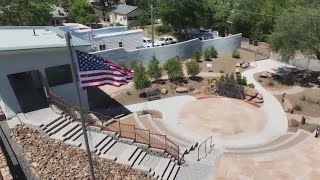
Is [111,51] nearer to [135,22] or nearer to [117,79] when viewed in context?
A: [117,79]

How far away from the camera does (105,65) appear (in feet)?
52.4

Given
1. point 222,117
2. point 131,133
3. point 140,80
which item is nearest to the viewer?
point 131,133

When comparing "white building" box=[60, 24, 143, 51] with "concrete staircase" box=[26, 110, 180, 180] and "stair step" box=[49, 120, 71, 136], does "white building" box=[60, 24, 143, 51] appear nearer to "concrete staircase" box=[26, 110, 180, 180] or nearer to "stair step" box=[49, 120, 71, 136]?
"stair step" box=[49, 120, 71, 136]

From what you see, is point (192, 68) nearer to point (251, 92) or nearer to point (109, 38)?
point (251, 92)

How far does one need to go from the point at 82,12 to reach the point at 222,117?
43.0 m

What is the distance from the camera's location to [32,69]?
63.5 feet

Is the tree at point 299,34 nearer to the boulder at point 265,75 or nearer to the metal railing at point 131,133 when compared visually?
the boulder at point 265,75

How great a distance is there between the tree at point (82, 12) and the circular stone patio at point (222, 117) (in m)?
38.2

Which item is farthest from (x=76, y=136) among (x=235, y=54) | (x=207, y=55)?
(x=235, y=54)

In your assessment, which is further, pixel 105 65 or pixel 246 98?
pixel 246 98

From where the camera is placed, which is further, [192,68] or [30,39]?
[192,68]

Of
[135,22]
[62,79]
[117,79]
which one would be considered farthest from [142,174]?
[135,22]

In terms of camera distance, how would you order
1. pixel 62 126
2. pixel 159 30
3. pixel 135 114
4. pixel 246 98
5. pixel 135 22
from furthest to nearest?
1. pixel 135 22
2. pixel 159 30
3. pixel 246 98
4. pixel 135 114
5. pixel 62 126

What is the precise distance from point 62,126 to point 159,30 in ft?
127
